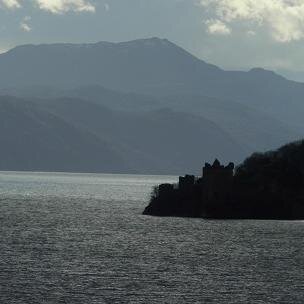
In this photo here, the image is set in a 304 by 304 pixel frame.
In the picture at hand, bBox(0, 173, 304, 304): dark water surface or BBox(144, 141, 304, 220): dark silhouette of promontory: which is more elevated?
BBox(144, 141, 304, 220): dark silhouette of promontory

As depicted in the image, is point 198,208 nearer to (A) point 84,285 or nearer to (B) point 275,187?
(B) point 275,187

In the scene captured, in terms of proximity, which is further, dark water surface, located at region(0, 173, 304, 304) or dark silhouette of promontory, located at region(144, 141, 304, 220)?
dark silhouette of promontory, located at region(144, 141, 304, 220)

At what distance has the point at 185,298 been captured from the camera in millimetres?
80688

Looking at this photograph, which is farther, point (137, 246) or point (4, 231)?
point (4, 231)

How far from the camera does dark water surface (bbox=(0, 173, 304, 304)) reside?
82.4 meters

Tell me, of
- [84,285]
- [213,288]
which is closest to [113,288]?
[84,285]

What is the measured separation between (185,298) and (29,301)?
13.7 m

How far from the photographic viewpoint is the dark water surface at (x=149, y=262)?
8238 centimetres

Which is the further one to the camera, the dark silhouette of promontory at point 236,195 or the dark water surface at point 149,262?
the dark silhouette of promontory at point 236,195

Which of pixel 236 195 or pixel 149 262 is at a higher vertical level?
pixel 236 195

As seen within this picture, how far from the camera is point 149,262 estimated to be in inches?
4259

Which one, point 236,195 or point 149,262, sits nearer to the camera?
point 149,262

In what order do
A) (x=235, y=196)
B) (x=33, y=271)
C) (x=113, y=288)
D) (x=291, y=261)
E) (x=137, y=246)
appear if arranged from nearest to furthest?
(x=113, y=288) → (x=33, y=271) → (x=291, y=261) → (x=137, y=246) → (x=235, y=196)

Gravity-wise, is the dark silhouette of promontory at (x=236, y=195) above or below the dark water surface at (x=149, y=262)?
above
